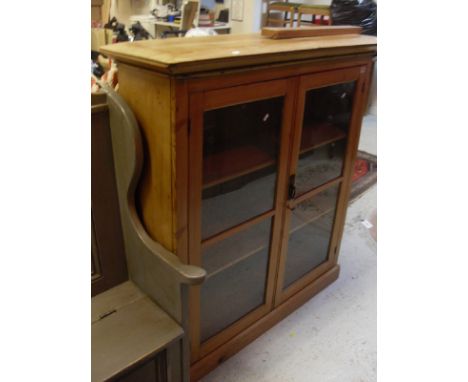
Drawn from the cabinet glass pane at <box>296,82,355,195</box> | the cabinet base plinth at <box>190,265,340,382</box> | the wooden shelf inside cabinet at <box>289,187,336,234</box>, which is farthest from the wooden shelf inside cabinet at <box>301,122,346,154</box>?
the cabinet base plinth at <box>190,265,340,382</box>

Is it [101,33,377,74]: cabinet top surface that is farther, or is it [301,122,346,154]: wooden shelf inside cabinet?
[301,122,346,154]: wooden shelf inside cabinet

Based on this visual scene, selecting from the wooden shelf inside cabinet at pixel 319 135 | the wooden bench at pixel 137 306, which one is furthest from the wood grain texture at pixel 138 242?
the wooden shelf inside cabinet at pixel 319 135

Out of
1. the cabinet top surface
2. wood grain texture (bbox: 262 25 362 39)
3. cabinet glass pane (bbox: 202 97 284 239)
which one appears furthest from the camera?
wood grain texture (bbox: 262 25 362 39)

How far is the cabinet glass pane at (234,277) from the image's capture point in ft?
4.57

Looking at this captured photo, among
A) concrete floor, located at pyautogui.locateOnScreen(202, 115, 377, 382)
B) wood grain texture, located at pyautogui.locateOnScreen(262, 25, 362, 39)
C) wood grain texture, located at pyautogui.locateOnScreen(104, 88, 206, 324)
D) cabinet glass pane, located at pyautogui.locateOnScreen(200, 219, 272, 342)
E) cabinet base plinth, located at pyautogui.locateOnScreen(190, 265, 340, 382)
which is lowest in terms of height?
concrete floor, located at pyautogui.locateOnScreen(202, 115, 377, 382)

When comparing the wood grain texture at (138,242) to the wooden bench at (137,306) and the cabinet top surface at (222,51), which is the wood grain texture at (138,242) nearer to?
the wooden bench at (137,306)

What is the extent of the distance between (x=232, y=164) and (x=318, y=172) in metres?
0.51

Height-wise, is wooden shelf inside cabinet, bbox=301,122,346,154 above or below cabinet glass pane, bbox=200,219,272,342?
above

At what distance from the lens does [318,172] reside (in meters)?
1.64

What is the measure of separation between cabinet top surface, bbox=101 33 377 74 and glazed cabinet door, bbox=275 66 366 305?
0.09 m

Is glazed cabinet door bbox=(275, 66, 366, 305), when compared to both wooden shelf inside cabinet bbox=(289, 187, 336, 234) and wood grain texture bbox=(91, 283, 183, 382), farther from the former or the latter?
wood grain texture bbox=(91, 283, 183, 382)

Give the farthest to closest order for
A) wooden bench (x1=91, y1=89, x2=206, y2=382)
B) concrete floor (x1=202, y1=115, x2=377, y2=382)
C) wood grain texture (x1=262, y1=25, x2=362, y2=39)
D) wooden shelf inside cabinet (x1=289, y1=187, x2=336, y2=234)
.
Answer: wooden shelf inside cabinet (x1=289, y1=187, x2=336, y2=234) < concrete floor (x1=202, y1=115, x2=377, y2=382) < wood grain texture (x1=262, y1=25, x2=362, y2=39) < wooden bench (x1=91, y1=89, x2=206, y2=382)

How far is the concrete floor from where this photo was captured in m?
1.54

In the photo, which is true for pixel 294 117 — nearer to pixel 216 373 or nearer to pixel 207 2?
pixel 216 373
